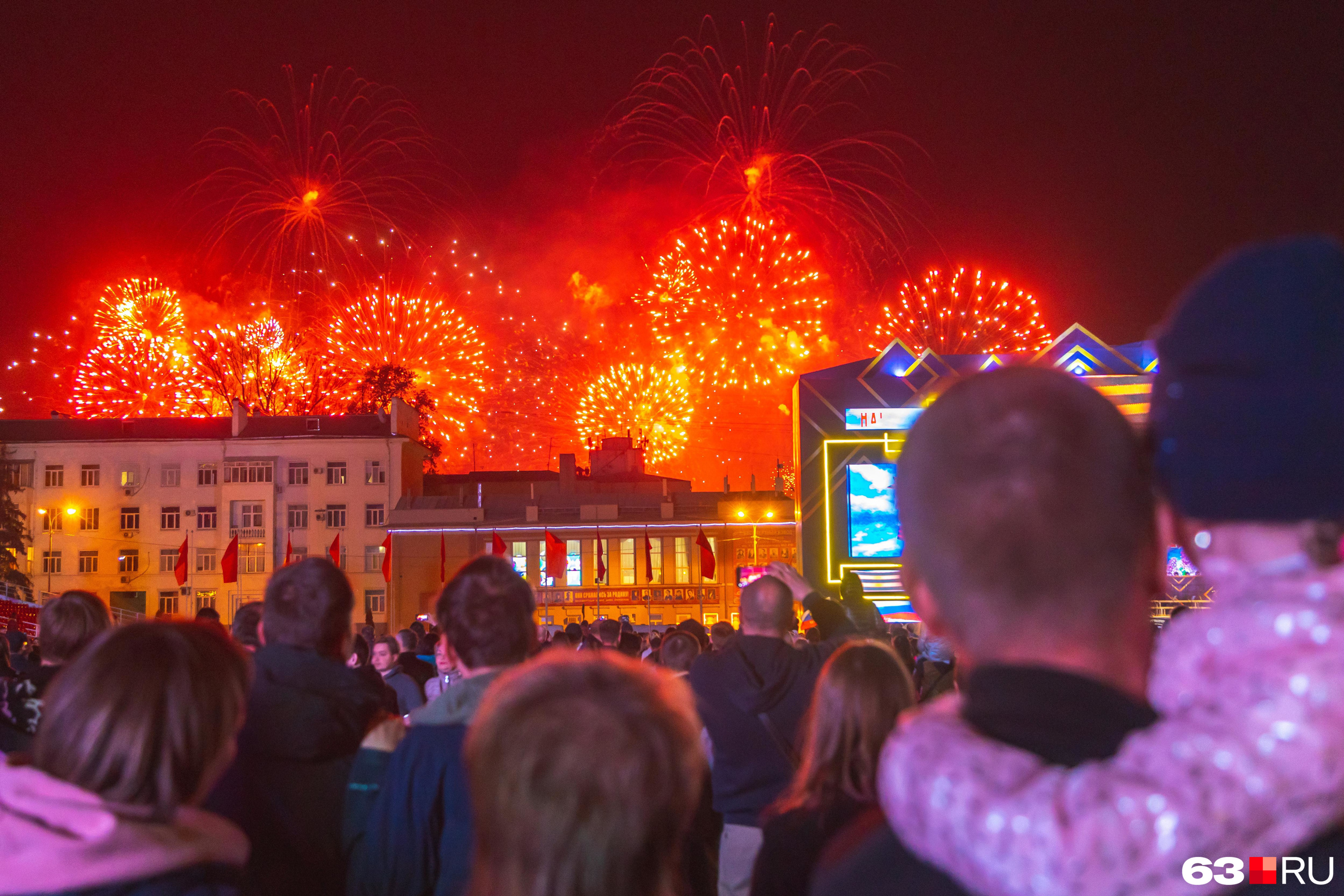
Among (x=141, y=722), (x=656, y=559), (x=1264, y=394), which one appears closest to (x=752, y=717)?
(x=141, y=722)

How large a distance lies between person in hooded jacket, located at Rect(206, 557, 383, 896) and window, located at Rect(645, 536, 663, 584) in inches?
1859

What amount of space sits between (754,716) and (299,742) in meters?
2.22

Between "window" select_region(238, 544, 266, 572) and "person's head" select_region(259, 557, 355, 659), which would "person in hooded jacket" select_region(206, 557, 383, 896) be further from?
"window" select_region(238, 544, 266, 572)

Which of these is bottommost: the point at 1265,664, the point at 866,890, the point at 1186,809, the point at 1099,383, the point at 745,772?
the point at 745,772

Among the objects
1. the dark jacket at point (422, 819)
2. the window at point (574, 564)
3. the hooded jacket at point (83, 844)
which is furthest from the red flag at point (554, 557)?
the hooded jacket at point (83, 844)

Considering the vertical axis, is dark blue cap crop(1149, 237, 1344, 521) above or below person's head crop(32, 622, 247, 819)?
above

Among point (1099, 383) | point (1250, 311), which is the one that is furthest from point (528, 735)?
point (1099, 383)

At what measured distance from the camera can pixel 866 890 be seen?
153 cm

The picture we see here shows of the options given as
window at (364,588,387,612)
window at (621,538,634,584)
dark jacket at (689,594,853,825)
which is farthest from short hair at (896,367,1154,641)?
window at (364,588,387,612)

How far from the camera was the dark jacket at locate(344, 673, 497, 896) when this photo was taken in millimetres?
3494

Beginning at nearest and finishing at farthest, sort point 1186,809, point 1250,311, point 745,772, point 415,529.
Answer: point 1186,809 → point 1250,311 → point 745,772 → point 415,529

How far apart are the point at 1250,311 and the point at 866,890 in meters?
0.98

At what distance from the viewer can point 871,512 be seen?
27.5 metres

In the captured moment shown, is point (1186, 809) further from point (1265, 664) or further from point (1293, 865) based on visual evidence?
point (1293, 865)
